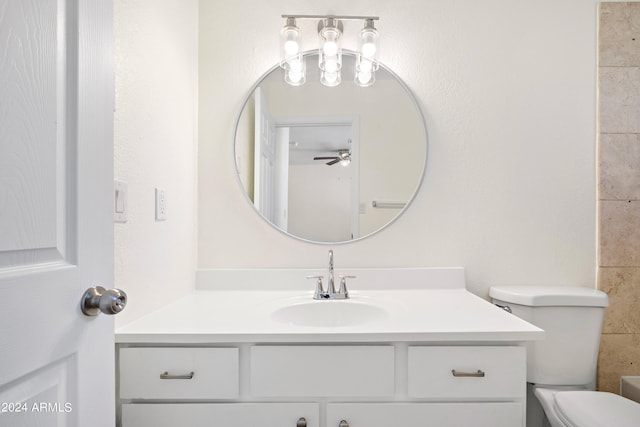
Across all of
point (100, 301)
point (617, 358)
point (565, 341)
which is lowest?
point (617, 358)

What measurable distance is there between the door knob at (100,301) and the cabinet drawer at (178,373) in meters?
0.34

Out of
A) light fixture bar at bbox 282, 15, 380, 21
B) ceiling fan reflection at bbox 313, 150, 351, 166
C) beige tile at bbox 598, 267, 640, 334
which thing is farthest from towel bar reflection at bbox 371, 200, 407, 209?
beige tile at bbox 598, 267, 640, 334

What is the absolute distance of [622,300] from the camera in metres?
1.45

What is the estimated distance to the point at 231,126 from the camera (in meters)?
1.51

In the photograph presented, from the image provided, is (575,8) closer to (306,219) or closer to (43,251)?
(306,219)

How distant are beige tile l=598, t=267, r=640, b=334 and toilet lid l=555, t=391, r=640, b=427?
1.52 ft

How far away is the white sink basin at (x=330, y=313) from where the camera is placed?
1.27 metres

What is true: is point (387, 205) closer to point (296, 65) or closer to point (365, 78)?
point (365, 78)

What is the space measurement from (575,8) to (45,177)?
2.00 m

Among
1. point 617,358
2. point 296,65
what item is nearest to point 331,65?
point 296,65

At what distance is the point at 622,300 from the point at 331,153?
138 centimetres

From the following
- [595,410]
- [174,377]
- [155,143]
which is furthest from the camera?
[155,143]

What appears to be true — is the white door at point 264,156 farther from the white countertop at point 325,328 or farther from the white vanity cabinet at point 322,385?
the white vanity cabinet at point 322,385

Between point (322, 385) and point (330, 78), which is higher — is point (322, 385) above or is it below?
below
